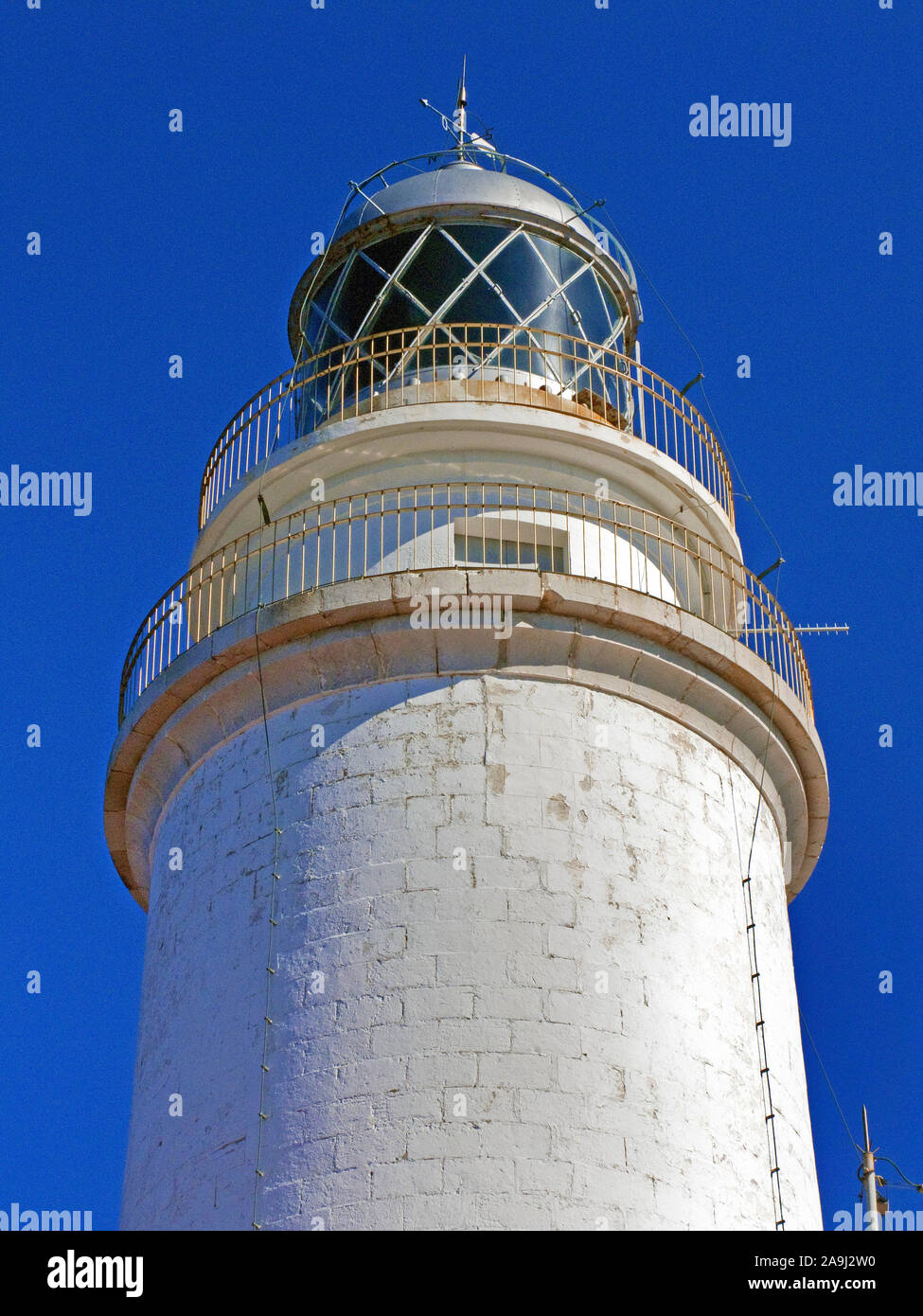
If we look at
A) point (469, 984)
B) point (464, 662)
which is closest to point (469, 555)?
point (464, 662)

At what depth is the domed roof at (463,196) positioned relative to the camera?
19250mm

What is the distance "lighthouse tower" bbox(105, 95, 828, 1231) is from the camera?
46.7ft

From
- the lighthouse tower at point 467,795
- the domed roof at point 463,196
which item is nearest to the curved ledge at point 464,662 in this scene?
the lighthouse tower at point 467,795

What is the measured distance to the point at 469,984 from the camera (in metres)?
14.5

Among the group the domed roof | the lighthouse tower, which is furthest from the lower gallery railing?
the domed roof

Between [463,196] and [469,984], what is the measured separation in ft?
25.9

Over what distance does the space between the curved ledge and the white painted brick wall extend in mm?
205

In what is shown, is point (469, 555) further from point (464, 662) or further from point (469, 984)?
point (469, 984)

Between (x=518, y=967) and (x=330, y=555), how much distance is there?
163 inches

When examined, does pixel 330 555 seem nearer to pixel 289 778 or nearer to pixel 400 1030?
pixel 289 778

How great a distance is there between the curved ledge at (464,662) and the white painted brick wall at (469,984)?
0.20 meters

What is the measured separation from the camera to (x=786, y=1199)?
15148mm
